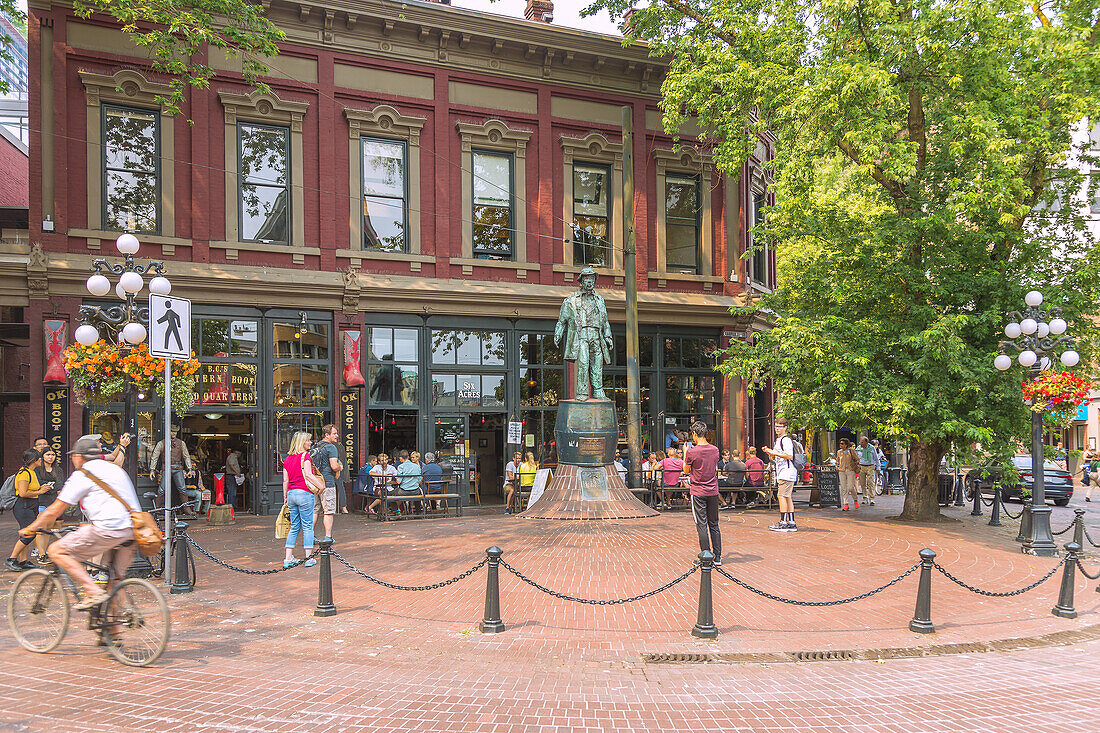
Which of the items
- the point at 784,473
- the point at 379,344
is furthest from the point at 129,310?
the point at 784,473

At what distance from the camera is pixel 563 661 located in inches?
258

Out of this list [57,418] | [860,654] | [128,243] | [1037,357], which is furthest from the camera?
[57,418]

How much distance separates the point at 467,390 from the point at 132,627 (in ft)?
43.2

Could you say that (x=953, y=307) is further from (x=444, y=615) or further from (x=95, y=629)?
(x=95, y=629)

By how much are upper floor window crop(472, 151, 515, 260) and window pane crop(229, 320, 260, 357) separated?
580 centimetres

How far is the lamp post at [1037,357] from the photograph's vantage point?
1182 cm

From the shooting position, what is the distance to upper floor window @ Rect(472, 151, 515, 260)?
20.0 m

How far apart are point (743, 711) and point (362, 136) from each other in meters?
16.9

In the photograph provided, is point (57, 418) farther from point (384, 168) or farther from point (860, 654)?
point (860, 654)

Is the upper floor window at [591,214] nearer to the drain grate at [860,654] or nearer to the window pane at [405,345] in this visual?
the window pane at [405,345]

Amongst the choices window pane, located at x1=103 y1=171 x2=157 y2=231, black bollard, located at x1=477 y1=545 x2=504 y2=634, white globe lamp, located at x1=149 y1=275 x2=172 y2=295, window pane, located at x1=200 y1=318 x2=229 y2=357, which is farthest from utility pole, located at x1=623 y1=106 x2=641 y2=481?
window pane, located at x1=103 y1=171 x2=157 y2=231

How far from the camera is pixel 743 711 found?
5.47 metres

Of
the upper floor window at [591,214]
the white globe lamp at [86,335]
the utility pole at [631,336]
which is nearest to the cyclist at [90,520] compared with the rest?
the white globe lamp at [86,335]

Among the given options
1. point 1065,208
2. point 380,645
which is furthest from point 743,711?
point 1065,208
